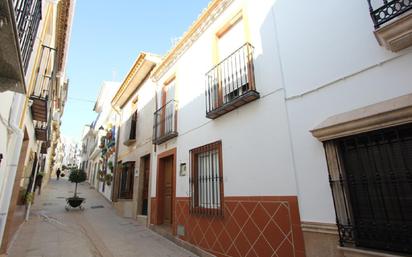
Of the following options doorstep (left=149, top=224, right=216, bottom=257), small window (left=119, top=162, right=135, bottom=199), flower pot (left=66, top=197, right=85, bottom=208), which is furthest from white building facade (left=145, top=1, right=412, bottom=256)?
flower pot (left=66, top=197, right=85, bottom=208)

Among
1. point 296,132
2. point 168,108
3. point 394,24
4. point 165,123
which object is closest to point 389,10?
point 394,24

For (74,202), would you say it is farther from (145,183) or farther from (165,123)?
(165,123)

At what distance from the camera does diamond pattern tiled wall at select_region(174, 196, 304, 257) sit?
3.48 meters

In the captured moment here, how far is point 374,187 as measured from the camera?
9.32 ft

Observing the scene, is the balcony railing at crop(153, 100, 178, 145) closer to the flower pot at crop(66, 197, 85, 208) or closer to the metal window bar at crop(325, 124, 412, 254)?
the metal window bar at crop(325, 124, 412, 254)

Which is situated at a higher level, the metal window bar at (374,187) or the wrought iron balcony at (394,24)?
the wrought iron balcony at (394,24)

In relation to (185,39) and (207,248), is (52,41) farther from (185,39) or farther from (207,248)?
(207,248)

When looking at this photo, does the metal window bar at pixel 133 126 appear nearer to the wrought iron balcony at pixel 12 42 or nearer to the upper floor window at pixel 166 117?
the upper floor window at pixel 166 117

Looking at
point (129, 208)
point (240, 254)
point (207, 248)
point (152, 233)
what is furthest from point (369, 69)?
point (129, 208)

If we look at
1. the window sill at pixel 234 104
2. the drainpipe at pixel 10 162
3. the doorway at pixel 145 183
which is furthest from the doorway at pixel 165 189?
the drainpipe at pixel 10 162

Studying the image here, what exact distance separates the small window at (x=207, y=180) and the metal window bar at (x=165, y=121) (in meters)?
1.53

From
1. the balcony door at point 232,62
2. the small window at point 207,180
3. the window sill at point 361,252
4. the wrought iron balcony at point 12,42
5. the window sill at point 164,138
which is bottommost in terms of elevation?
the window sill at point 361,252

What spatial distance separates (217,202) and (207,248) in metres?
1.01

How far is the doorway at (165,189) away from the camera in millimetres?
7474
